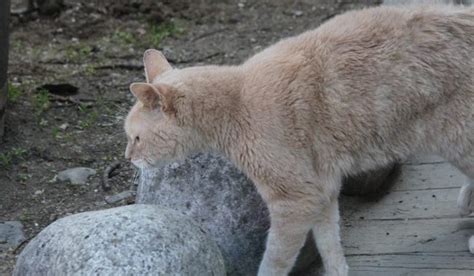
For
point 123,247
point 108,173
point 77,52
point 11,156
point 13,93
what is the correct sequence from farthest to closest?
point 77,52
point 13,93
point 11,156
point 108,173
point 123,247

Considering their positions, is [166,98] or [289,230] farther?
[289,230]

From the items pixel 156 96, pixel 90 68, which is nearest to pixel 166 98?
pixel 156 96

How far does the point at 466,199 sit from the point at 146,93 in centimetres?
196

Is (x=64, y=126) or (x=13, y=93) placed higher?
(x=13, y=93)

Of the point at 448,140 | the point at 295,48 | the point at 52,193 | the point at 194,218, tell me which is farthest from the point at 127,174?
the point at 448,140

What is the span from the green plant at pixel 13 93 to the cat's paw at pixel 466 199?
334cm

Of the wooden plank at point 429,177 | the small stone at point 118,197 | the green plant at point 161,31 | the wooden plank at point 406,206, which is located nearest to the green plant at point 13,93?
the green plant at point 161,31

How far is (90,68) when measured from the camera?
25.3 feet

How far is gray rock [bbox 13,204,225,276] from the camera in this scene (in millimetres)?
4164

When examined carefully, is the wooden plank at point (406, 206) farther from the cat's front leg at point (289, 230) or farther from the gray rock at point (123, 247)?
the gray rock at point (123, 247)

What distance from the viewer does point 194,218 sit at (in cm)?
491

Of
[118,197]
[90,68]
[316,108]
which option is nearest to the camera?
[316,108]

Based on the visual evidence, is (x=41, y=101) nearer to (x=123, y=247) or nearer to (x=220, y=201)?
(x=220, y=201)

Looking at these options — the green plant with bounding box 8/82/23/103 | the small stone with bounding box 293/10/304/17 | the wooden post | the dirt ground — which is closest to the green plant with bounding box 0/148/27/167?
the dirt ground
